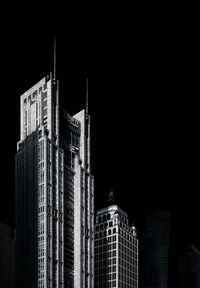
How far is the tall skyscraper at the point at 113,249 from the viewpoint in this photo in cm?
18925

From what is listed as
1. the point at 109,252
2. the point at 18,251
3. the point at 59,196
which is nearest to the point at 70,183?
the point at 59,196

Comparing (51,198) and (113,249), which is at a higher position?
(51,198)

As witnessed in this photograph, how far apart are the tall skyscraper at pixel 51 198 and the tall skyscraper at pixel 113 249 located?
29917 mm

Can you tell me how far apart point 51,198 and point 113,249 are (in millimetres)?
44247

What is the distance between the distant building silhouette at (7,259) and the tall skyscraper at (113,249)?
20113 mm

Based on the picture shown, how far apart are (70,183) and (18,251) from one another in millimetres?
18397

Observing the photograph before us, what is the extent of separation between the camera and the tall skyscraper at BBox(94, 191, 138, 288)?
621 feet

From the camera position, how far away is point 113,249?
623 feet

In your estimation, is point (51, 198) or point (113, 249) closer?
point (51, 198)

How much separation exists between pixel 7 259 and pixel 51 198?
133ft

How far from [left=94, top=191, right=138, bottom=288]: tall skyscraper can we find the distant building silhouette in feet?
66.0

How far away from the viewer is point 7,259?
7288 inches

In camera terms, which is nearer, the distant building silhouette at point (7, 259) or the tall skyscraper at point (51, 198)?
the tall skyscraper at point (51, 198)

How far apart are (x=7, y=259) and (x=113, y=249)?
25.0m
